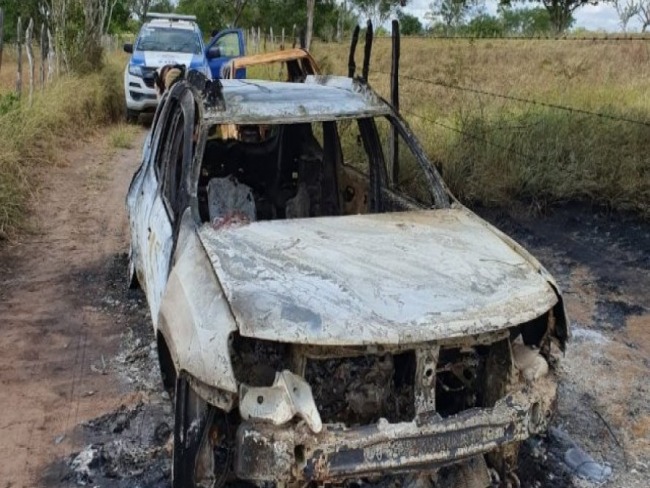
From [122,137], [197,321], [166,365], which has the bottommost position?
[122,137]

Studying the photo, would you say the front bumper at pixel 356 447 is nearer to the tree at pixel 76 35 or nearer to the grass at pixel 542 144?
the grass at pixel 542 144

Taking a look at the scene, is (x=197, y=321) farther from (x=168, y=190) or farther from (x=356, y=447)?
(x=168, y=190)

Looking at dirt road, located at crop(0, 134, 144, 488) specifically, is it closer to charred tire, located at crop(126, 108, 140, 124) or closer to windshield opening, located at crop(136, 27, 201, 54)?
charred tire, located at crop(126, 108, 140, 124)

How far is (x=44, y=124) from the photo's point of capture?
11852mm

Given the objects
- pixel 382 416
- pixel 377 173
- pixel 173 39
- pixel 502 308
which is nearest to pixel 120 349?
pixel 377 173

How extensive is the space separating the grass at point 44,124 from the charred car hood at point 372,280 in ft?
15.5

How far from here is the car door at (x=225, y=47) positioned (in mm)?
15375

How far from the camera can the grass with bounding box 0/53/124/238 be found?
8383 mm

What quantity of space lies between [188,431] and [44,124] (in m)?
9.75

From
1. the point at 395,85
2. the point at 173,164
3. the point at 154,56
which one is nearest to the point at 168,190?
the point at 173,164

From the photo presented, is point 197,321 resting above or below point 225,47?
below

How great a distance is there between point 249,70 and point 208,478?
1490 cm

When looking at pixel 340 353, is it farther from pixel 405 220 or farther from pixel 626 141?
pixel 626 141

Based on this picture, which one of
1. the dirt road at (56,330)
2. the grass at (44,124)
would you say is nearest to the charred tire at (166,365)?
the dirt road at (56,330)
